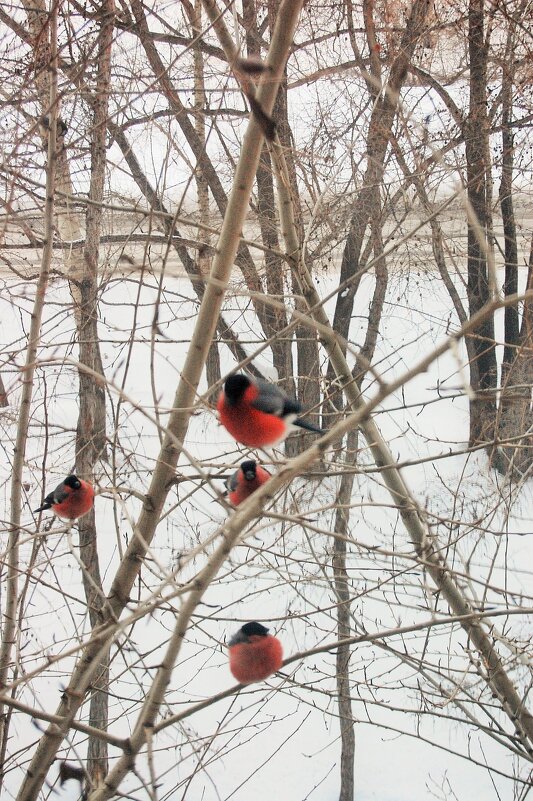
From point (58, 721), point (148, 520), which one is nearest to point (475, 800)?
point (148, 520)

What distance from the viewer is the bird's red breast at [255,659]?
2.18 metres

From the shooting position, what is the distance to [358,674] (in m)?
6.28

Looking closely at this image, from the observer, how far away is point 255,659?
2.21 m

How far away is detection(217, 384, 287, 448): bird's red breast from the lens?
2115mm

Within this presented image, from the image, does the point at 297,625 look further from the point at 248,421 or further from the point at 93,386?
the point at 248,421

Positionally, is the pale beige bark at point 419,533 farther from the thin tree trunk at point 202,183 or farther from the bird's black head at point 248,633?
the thin tree trunk at point 202,183

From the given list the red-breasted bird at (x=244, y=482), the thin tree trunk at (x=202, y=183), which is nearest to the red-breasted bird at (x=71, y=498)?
the red-breasted bird at (x=244, y=482)

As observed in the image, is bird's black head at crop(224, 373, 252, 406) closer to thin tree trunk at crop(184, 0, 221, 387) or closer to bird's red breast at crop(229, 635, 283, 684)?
bird's red breast at crop(229, 635, 283, 684)

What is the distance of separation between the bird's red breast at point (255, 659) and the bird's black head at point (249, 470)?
50 centimetres

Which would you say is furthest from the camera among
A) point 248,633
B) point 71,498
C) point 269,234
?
point 269,234

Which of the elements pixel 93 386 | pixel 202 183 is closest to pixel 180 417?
pixel 93 386

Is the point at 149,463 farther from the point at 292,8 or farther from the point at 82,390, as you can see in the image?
the point at 292,8

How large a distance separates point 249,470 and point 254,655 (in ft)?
1.81

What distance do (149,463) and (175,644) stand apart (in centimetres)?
549
